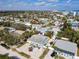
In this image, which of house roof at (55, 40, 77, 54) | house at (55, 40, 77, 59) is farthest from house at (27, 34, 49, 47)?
house at (55, 40, 77, 59)

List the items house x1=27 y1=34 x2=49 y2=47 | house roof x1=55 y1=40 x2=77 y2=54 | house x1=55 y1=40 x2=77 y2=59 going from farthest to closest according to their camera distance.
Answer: house x1=27 y1=34 x2=49 y2=47 < house roof x1=55 y1=40 x2=77 y2=54 < house x1=55 y1=40 x2=77 y2=59

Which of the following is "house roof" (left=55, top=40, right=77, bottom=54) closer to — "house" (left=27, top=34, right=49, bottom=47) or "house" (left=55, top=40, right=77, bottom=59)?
"house" (left=55, top=40, right=77, bottom=59)

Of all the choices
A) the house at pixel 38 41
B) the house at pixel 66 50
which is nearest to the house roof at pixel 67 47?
the house at pixel 66 50

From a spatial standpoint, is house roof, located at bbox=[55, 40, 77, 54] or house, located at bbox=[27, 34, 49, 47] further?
house, located at bbox=[27, 34, 49, 47]

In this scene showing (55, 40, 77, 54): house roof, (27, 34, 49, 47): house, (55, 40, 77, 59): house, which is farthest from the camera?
(27, 34, 49, 47): house

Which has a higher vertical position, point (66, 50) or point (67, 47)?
point (67, 47)

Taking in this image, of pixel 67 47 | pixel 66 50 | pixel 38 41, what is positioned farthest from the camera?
pixel 38 41

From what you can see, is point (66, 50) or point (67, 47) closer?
point (66, 50)

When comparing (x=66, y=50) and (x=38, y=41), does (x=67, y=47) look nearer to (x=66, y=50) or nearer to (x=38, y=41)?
(x=66, y=50)

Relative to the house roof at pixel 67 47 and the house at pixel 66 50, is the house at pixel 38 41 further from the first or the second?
the house at pixel 66 50

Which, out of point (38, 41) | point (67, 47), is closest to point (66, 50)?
point (67, 47)

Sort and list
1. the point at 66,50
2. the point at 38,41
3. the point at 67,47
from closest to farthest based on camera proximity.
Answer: the point at 66,50 < the point at 67,47 < the point at 38,41
